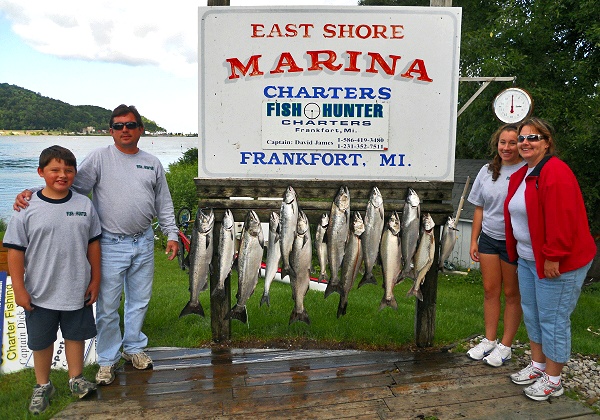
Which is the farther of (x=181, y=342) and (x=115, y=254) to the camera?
(x=181, y=342)

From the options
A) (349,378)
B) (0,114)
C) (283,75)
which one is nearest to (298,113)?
(283,75)

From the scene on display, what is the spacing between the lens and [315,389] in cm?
357

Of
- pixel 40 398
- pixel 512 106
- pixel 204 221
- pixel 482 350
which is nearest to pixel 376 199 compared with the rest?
pixel 204 221

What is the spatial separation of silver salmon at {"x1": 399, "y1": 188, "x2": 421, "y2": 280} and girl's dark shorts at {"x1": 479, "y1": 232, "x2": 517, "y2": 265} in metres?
0.53

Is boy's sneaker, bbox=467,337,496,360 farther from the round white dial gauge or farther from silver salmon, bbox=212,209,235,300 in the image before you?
the round white dial gauge

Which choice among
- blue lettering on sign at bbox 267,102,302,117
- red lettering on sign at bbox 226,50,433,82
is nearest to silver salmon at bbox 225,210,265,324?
blue lettering on sign at bbox 267,102,302,117

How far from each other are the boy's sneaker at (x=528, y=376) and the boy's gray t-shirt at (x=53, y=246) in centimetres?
329

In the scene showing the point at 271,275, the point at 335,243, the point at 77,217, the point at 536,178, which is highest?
the point at 536,178

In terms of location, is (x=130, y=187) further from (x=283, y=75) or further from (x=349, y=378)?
(x=349, y=378)

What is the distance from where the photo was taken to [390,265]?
392 centimetres

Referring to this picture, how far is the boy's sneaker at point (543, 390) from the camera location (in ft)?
11.2

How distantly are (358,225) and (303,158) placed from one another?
0.86m

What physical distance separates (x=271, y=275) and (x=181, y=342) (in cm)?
130

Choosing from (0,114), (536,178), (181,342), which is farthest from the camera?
(0,114)
